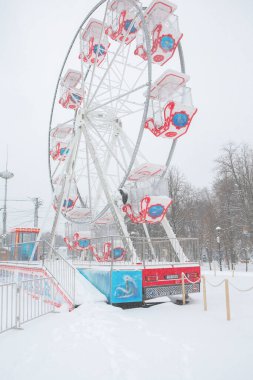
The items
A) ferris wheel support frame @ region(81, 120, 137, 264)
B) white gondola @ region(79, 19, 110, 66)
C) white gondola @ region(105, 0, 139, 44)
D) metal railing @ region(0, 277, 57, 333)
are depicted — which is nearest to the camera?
metal railing @ region(0, 277, 57, 333)

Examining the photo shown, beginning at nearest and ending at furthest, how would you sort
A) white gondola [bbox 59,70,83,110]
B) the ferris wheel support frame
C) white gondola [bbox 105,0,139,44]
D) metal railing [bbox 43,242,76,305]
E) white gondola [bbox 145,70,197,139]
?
1. metal railing [bbox 43,242,76,305]
2. white gondola [bbox 145,70,197,139]
3. the ferris wheel support frame
4. white gondola [bbox 105,0,139,44]
5. white gondola [bbox 59,70,83,110]

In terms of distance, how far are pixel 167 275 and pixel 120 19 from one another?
12.3 m

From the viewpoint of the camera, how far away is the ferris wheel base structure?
9.59 m

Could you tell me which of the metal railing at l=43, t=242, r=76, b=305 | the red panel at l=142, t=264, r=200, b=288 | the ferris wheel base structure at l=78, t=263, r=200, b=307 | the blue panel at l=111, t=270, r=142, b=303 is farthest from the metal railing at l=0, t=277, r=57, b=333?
the red panel at l=142, t=264, r=200, b=288

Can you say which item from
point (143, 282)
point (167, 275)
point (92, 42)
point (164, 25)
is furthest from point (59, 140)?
point (143, 282)

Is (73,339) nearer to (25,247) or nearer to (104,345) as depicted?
(104,345)

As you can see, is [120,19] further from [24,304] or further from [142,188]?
[24,304]

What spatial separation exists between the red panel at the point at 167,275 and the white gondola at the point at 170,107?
5262mm

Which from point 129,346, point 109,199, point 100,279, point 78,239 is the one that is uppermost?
point 109,199

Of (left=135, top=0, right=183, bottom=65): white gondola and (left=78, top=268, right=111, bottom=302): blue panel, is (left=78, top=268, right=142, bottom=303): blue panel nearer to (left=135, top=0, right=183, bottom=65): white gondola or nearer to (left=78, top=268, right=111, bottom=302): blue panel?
(left=78, top=268, right=111, bottom=302): blue panel

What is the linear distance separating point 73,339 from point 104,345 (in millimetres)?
695

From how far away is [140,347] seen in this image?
5.86 metres

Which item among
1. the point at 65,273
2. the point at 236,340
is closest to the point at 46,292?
the point at 65,273

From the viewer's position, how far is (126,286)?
965 centimetres
